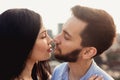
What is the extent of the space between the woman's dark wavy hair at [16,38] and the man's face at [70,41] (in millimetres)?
214

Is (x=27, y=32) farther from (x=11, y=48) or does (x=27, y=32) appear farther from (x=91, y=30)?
(x=91, y=30)

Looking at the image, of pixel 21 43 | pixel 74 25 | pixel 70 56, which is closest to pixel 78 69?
pixel 70 56

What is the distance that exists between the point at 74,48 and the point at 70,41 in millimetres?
57

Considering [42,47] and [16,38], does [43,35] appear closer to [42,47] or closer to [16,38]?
[42,47]

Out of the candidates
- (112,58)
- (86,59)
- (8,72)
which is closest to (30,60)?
(8,72)

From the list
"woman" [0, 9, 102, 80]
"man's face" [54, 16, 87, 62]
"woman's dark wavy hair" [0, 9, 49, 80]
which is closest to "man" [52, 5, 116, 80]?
"man's face" [54, 16, 87, 62]

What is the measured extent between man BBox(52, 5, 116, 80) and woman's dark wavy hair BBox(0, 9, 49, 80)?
218mm

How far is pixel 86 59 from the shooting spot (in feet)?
9.75

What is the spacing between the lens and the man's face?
9.60 ft

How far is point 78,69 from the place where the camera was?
2.93m

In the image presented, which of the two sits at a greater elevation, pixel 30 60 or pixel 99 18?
pixel 99 18

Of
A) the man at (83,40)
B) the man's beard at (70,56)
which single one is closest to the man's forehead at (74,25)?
the man at (83,40)

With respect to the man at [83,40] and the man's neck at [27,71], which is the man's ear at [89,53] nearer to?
the man at [83,40]

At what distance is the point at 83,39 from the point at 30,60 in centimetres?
37
